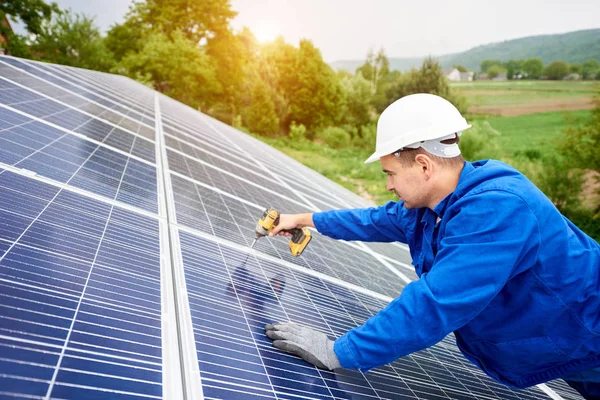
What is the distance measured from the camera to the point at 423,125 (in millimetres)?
2803

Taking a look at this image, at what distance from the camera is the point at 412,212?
356 centimetres

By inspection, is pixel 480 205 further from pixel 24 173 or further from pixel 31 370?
pixel 24 173

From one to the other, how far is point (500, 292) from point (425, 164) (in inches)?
39.0

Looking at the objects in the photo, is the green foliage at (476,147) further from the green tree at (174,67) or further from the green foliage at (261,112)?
the green tree at (174,67)

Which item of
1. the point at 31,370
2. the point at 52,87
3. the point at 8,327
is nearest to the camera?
the point at 31,370

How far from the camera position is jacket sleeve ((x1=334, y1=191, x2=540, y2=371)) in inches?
88.4

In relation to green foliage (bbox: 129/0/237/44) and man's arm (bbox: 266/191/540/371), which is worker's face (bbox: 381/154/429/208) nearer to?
man's arm (bbox: 266/191/540/371)

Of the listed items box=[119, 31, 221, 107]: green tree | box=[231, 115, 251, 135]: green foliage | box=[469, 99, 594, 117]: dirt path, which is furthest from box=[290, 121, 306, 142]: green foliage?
box=[469, 99, 594, 117]: dirt path

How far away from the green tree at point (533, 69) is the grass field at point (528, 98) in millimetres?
23445

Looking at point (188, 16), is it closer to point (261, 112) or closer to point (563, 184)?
point (261, 112)

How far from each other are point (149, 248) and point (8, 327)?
51.7 inches

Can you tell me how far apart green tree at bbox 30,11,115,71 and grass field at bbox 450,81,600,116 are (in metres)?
47.5

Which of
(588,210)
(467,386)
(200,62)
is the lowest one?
(588,210)

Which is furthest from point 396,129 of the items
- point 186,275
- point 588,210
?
point 588,210
